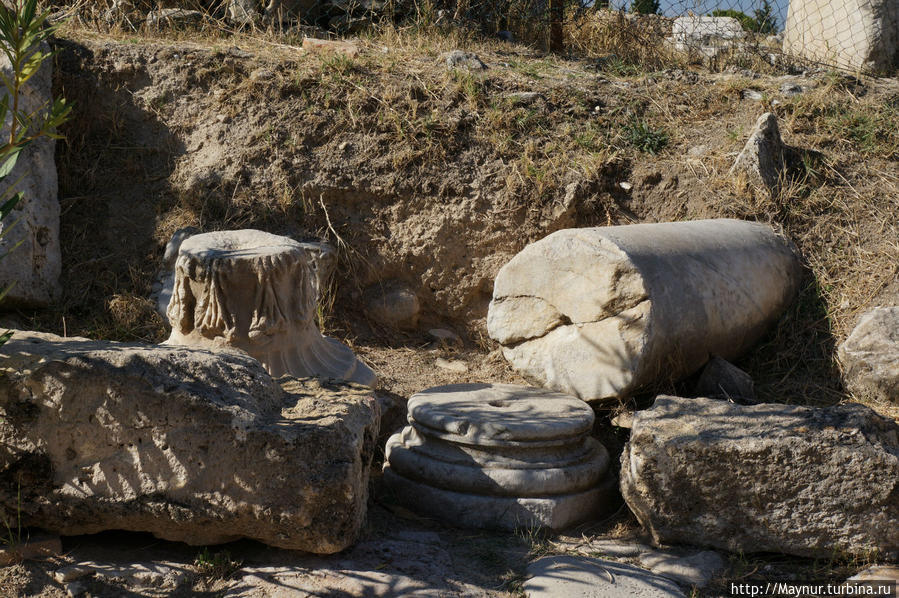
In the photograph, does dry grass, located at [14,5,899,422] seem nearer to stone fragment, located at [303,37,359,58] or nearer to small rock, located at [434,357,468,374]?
stone fragment, located at [303,37,359,58]

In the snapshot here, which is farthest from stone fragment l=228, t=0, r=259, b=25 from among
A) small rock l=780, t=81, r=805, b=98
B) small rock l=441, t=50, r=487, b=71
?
small rock l=780, t=81, r=805, b=98

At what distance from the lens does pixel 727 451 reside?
330 centimetres

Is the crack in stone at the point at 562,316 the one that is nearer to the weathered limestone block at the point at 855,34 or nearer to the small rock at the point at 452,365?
the small rock at the point at 452,365

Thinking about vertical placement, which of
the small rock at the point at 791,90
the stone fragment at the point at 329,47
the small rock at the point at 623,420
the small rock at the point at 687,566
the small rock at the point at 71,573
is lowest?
the small rock at the point at 687,566

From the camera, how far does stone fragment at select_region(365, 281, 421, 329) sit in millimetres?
5629

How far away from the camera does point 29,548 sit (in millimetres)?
2980

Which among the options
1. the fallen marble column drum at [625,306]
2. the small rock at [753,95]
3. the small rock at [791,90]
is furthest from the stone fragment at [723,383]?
the small rock at [791,90]

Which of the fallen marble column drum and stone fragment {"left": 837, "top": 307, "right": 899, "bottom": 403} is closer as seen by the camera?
the fallen marble column drum

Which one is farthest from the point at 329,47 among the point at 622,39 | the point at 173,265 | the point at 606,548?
the point at 606,548

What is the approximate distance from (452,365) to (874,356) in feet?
7.87

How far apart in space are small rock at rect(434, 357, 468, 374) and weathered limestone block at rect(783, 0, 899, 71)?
4.04 meters

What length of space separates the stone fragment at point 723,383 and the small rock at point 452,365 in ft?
4.87

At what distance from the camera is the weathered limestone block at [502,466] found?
3.66m

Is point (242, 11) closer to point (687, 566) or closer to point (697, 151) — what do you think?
point (697, 151)
